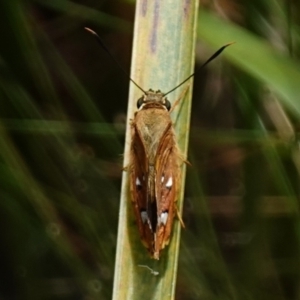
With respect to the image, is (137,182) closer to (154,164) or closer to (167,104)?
(154,164)

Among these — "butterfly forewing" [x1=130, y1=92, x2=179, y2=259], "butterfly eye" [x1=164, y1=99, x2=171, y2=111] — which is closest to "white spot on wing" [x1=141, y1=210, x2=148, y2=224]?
"butterfly forewing" [x1=130, y1=92, x2=179, y2=259]

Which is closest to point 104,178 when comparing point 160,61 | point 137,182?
point 137,182

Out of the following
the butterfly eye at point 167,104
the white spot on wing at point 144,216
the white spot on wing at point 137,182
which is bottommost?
the white spot on wing at point 144,216

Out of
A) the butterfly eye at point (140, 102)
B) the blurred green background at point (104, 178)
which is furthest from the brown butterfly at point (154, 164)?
the blurred green background at point (104, 178)

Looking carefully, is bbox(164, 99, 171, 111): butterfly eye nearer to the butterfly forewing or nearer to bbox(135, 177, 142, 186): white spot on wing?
the butterfly forewing

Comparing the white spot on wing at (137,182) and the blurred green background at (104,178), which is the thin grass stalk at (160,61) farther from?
the blurred green background at (104,178)

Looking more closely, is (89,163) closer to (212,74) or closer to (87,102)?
(87,102)

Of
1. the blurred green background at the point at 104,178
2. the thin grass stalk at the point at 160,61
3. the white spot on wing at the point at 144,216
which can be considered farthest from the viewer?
the blurred green background at the point at 104,178

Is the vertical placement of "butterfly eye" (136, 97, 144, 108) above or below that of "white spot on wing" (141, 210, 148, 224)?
above

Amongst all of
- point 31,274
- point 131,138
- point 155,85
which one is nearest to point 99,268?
point 31,274
